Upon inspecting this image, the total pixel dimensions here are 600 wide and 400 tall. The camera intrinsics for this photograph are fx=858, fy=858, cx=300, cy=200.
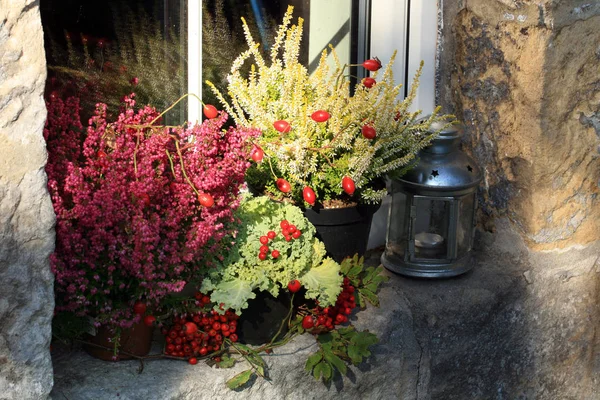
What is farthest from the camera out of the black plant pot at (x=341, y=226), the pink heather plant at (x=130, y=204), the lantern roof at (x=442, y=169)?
the lantern roof at (x=442, y=169)

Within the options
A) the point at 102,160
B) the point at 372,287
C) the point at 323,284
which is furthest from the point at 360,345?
the point at 102,160

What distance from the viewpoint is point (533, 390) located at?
3.08 metres

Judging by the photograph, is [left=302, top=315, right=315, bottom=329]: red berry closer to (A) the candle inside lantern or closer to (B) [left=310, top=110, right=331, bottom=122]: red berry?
(B) [left=310, top=110, right=331, bottom=122]: red berry

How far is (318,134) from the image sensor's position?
256 cm

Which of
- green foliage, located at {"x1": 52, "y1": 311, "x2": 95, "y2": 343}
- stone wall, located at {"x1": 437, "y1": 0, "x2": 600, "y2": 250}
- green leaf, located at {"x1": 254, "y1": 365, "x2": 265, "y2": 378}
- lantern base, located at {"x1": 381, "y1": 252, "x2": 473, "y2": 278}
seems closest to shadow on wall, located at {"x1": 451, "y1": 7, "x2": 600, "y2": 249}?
stone wall, located at {"x1": 437, "y1": 0, "x2": 600, "y2": 250}

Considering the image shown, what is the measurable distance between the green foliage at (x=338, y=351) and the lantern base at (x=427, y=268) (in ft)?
1.67

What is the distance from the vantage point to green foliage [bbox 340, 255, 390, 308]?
8.61ft

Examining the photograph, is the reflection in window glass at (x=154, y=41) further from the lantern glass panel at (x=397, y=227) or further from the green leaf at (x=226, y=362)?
the green leaf at (x=226, y=362)

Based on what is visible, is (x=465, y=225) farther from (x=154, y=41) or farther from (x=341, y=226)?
(x=154, y=41)

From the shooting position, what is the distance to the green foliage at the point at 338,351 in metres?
Answer: 2.34

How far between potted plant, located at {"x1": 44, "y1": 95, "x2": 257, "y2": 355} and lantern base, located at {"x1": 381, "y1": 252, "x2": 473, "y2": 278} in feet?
2.96

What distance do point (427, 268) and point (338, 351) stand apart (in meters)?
0.65

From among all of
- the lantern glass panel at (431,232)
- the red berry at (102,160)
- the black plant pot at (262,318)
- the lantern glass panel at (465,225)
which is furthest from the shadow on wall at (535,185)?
the red berry at (102,160)

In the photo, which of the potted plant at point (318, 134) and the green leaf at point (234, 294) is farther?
the potted plant at point (318, 134)
